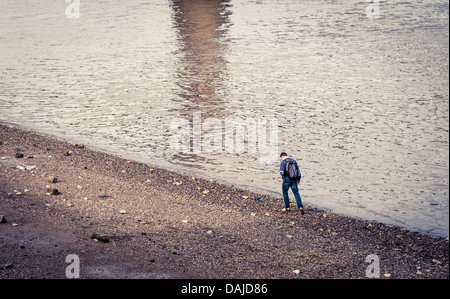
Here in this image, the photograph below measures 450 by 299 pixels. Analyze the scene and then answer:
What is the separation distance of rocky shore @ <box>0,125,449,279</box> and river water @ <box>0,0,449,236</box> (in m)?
2.64

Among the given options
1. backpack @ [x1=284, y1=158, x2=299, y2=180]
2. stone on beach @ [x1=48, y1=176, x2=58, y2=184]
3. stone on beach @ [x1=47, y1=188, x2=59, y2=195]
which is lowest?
stone on beach @ [x1=47, y1=188, x2=59, y2=195]

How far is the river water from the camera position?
2297 cm

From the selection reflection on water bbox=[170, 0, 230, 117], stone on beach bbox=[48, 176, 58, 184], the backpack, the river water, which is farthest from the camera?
reflection on water bbox=[170, 0, 230, 117]

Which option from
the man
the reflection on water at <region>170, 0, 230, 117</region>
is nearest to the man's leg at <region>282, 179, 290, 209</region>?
the man

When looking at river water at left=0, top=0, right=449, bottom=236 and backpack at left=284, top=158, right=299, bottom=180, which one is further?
river water at left=0, top=0, right=449, bottom=236

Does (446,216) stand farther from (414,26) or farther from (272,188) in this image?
(414,26)

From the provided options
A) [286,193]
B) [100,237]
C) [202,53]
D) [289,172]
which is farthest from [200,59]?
[100,237]

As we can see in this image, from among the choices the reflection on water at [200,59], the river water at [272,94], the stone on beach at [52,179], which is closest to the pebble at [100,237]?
the stone on beach at [52,179]

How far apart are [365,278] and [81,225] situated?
8.14 m

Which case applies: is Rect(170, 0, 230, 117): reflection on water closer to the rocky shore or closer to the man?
the rocky shore

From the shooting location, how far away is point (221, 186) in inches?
810

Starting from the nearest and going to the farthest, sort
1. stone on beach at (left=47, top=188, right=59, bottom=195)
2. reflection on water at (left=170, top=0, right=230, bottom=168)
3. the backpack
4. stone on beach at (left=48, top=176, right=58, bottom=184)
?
1. the backpack
2. stone on beach at (left=47, top=188, right=59, bottom=195)
3. stone on beach at (left=48, top=176, right=58, bottom=184)
4. reflection on water at (left=170, top=0, right=230, bottom=168)

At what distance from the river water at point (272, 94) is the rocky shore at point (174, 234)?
2.64 metres

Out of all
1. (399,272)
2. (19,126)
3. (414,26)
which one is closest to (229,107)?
(19,126)
